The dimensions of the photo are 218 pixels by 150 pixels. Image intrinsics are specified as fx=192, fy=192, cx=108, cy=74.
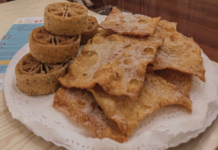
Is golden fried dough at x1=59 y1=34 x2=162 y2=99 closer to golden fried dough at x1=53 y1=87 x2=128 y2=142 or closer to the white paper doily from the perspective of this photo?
golden fried dough at x1=53 y1=87 x2=128 y2=142

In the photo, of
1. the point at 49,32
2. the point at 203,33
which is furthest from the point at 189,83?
the point at 203,33

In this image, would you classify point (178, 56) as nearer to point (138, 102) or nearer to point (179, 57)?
point (179, 57)

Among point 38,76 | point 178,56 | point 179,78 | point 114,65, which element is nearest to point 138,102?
point 114,65

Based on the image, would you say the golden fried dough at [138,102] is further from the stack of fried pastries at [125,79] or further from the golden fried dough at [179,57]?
the golden fried dough at [179,57]

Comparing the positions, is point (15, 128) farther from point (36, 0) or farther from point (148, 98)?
point (36, 0)

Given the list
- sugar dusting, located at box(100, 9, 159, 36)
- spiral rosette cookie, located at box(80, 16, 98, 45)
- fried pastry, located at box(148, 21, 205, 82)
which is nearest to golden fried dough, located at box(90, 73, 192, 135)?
fried pastry, located at box(148, 21, 205, 82)

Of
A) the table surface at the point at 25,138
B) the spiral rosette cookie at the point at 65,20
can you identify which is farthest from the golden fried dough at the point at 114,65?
the table surface at the point at 25,138
